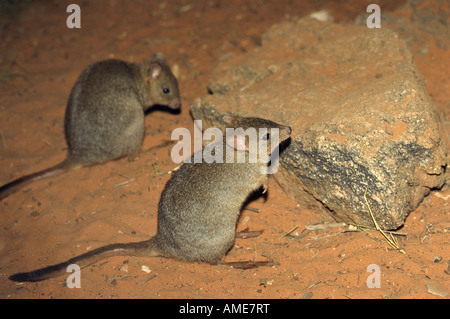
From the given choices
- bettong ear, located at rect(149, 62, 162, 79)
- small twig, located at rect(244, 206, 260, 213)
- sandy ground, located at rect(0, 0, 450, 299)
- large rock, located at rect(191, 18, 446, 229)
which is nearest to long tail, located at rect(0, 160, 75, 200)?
sandy ground, located at rect(0, 0, 450, 299)

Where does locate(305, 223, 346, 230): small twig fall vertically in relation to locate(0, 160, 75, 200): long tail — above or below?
below

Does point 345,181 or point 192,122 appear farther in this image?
point 192,122

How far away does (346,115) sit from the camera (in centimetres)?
491

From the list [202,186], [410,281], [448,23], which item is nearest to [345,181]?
[410,281]

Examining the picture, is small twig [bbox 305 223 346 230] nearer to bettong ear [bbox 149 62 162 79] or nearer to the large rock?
the large rock

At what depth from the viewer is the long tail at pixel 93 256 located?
452 centimetres

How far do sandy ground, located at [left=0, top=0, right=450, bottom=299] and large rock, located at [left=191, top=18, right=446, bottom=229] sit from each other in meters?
0.40

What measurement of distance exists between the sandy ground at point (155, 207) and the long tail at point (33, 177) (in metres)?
0.12

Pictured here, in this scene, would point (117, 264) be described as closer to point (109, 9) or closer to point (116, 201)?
point (116, 201)

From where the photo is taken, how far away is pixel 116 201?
5.62m

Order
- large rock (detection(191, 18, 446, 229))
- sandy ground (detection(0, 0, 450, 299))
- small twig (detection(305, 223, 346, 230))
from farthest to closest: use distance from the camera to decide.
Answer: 1. small twig (detection(305, 223, 346, 230))
2. large rock (detection(191, 18, 446, 229))
3. sandy ground (detection(0, 0, 450, 299))

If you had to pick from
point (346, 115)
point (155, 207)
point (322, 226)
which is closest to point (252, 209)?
point (322, 226)

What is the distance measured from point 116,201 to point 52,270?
1.29 meters

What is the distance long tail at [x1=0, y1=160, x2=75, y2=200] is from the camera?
222 inches
